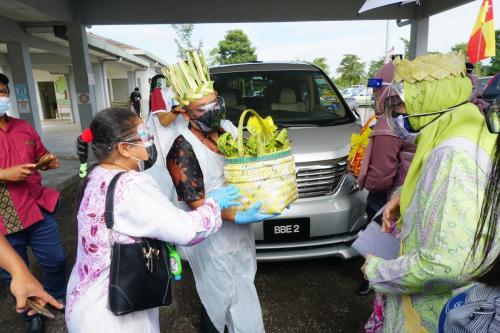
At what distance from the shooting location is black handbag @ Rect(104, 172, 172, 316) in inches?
53.4

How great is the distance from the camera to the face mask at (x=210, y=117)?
191cm

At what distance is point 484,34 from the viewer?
2.81 m

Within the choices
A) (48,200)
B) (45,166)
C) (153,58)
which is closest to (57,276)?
(48,200)

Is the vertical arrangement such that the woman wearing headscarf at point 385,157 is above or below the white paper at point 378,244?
above

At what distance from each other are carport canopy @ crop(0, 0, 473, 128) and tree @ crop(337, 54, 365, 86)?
39.3 m

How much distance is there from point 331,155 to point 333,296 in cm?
122

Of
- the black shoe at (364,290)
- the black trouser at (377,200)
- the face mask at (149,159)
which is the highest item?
the face mask at (149,159)

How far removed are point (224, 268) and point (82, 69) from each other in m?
8.07

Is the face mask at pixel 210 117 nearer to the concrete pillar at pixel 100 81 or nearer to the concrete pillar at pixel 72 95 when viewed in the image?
the concrete pillar at pixel 100 81

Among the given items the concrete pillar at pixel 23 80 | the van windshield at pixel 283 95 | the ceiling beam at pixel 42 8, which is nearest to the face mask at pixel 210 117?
the van windshield at pixel 283 95

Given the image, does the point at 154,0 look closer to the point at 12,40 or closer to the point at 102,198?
the point at 12,40

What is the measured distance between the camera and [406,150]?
7.72 ft

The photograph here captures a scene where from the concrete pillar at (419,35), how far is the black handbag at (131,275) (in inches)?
369

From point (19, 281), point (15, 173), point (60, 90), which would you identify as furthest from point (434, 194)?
point (60, 90)
